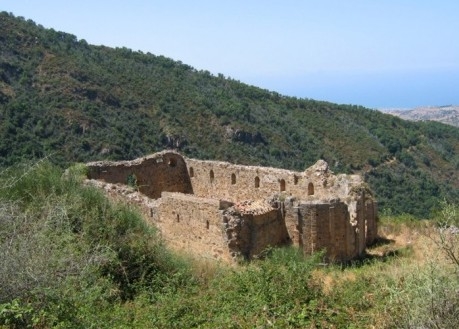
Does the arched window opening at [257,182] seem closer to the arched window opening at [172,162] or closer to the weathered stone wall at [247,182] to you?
the weathered stone wall at [247,182]

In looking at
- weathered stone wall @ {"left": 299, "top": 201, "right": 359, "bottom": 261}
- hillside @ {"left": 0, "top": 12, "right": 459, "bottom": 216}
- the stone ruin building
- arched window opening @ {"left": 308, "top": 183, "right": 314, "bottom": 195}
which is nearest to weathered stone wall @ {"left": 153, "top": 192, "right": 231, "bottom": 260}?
the stone ruin building

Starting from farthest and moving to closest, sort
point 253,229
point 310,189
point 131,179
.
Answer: point 131,179, point 310,189, point 253,229

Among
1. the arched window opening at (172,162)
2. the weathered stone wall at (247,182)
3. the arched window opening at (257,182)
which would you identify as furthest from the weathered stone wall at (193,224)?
the arched window opening at (172,162)

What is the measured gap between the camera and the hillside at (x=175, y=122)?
105ft

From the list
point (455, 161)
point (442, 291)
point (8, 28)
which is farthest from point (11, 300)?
point (455, 161)

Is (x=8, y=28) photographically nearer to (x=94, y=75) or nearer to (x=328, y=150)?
(x=94, y=75)

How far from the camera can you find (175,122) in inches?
1555

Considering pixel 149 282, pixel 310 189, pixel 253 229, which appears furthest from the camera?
pixel 310 189

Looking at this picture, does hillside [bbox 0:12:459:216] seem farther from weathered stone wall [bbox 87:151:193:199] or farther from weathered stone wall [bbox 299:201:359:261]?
weathered stone wall [bbox 299:201:359:261]

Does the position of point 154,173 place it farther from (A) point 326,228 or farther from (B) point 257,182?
(A) point 326,228

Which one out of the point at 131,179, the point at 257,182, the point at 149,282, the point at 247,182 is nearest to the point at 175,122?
the point at 131,179

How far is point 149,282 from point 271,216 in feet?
12.8

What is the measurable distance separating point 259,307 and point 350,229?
5.52 metres

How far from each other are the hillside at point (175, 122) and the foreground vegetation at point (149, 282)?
593 inches
